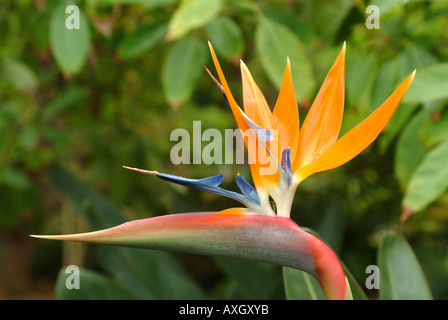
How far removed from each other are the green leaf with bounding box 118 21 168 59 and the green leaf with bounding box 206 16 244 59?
11 cm

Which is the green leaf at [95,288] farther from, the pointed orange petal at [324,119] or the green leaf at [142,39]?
the pointed orange petal at [324,119]

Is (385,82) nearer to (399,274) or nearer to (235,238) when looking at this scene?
(399,274)

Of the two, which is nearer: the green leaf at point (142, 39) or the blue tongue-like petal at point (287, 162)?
the blue tongue-like petal at point (287, 162)

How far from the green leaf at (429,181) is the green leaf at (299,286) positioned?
17 centimetres

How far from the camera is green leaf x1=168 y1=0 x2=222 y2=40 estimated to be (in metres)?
0.74

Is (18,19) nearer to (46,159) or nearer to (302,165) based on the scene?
(46,159)

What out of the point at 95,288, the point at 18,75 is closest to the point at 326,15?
the point at 18,75

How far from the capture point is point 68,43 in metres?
0.86

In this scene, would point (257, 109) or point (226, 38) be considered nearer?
point (257, 109)

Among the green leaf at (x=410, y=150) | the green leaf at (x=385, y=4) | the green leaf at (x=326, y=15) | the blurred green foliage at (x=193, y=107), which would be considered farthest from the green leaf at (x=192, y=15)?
the green leaf at (x=326, y=15)

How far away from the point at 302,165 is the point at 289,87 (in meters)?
0.06

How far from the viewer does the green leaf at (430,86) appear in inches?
24.9

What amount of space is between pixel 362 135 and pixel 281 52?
488 mm

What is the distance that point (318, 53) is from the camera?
44.6 inches
